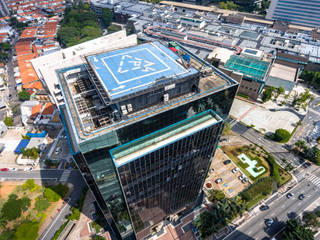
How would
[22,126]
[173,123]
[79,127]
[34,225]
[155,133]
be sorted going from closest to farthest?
[79,127] < [155,133] < [173,123] < [34,225] < [22,126]

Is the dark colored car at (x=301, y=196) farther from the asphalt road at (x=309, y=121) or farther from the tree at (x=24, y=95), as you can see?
the tree at (x=24, y=95)

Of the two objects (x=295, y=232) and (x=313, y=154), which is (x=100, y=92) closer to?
(x=295, y=232)

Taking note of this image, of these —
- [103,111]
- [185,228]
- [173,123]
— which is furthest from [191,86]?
[185,228]

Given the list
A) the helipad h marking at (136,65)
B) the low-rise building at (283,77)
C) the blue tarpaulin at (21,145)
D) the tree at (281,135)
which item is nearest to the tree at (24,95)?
the blue tarpaulin at (21,145)

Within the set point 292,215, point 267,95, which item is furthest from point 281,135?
point 292,215

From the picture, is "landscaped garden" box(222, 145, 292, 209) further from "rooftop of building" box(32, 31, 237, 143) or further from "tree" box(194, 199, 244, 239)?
"rooftop of building" box(32, 31, 237, 143)

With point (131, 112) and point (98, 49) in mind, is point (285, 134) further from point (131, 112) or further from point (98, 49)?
point (98, 49)
